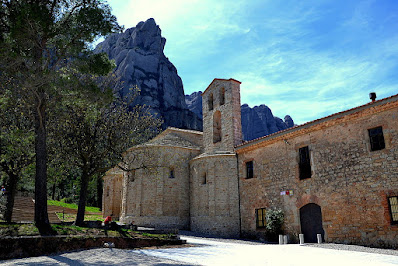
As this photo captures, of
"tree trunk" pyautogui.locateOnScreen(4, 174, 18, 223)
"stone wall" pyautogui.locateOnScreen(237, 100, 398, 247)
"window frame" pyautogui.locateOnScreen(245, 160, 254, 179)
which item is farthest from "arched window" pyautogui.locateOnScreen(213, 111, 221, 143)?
"tree trunk" pyautogui.locateOnScreen(4, 174, 18, 223)

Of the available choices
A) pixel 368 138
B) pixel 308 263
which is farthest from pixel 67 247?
pixel 368 138

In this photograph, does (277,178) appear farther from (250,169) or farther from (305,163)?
(250,169)

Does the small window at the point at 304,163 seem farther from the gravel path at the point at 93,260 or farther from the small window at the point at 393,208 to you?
the gravel path at the point at 93,260

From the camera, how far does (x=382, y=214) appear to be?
14148mm

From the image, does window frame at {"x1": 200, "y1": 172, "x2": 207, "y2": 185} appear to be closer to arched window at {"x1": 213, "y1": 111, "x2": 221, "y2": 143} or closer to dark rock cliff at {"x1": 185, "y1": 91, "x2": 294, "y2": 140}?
arched window at {"x1": 213, "y1": 111, "x2": 221, "y2": 143}

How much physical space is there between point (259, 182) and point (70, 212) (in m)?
25.0

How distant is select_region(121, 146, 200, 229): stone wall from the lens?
2439 cm

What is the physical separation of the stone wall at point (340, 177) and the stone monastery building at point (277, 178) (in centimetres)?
5

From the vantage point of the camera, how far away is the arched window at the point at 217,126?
1029 inches

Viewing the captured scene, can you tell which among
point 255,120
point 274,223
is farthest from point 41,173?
point 255,120

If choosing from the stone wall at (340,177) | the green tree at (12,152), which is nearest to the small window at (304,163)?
the stone wall at (340,177)

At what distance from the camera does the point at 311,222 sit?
17.4 m

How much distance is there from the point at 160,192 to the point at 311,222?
12.0m

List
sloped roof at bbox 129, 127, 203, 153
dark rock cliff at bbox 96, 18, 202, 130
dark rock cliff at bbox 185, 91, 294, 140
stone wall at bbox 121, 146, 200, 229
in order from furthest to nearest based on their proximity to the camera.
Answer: dark rock cliff at bbox 185, 91, 294, 140
dark rock cliff at bbox 96, 18, 202, 130
sloped roof at bbox 129, 127, 203, 153
stone wall at bbox 121, 146, 200, 229
